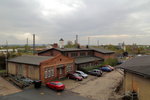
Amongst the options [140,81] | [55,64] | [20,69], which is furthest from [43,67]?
[140,81]

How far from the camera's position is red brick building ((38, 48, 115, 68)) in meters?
32.2

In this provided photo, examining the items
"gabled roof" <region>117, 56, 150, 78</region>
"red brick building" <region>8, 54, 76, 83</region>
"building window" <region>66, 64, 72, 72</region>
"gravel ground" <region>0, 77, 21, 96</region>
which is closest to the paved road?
"gravel ground" <region>0, 77, 21, 96</region>

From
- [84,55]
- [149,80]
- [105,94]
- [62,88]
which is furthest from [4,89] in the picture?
[84,55]

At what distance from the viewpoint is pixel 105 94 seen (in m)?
17.5

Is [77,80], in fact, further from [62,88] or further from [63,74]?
[62,88]

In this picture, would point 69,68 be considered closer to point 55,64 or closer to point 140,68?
point 55,64

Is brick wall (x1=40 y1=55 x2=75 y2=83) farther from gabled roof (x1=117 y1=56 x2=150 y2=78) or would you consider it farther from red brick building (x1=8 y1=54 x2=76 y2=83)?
gabled roof (x1=117 y1=56 x2=150 y2=78)

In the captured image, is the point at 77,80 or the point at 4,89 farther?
the point at 77,80

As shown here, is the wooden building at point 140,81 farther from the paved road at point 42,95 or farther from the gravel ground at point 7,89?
the gravel ground at point 7,89

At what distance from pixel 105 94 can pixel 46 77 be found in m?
10.7

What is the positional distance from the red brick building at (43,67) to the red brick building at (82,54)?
4.51 metres

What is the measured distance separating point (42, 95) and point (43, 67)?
594 cm

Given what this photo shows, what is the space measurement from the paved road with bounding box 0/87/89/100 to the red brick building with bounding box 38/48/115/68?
Result: 13389mm

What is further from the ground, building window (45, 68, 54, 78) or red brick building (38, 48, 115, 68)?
red brick building (38, 48, 115, 68)
